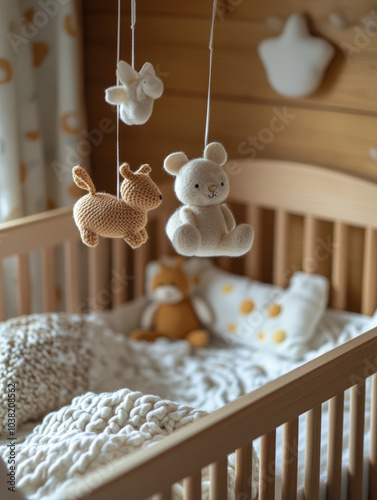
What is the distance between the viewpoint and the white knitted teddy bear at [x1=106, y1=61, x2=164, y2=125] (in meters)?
1.19

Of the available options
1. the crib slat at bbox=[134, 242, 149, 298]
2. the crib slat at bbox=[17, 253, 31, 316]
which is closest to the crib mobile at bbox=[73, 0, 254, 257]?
the crib slat at bbox=[17, 253, 31, 316]

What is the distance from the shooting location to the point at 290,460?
4.01 ft

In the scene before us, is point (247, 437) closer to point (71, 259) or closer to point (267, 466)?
point (267, 466)

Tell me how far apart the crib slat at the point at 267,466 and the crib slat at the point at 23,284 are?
0.92 meters

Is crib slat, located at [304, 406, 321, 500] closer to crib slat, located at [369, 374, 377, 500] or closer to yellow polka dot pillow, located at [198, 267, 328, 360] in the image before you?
crib slat, located at [369, 374, 377, 500]

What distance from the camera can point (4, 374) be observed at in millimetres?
1501

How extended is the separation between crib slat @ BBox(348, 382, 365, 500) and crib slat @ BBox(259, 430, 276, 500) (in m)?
0.25

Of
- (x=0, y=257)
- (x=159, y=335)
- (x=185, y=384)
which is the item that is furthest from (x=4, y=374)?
(x=159, y=335)

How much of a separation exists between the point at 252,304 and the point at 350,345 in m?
0.74

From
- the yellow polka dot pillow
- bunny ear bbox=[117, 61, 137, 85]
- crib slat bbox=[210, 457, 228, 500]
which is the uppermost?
bunny ear bbox=[117, 61, 137, 85]

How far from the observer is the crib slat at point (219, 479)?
1062mm

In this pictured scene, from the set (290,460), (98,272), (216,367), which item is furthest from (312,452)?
(98,272)

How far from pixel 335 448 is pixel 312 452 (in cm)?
8

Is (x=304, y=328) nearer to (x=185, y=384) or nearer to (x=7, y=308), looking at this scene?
(x=185, y=384)
